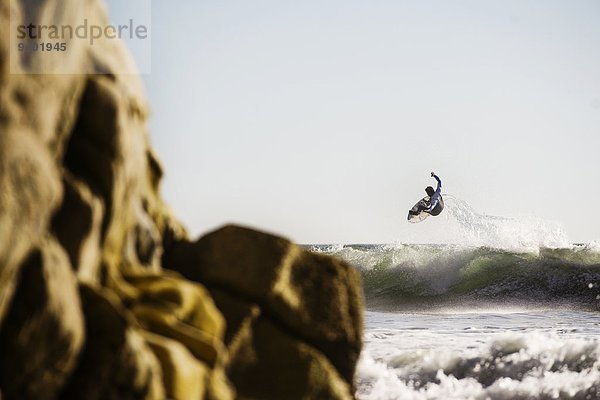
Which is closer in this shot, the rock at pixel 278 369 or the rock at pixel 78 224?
the rock at pixel 78 224

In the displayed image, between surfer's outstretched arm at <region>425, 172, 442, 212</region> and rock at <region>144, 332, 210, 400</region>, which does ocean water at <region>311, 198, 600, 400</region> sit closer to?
surfer's outstretched arm at <region>425, 172, 442, 212</region>

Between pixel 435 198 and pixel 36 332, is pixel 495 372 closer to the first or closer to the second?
pixel 36 332

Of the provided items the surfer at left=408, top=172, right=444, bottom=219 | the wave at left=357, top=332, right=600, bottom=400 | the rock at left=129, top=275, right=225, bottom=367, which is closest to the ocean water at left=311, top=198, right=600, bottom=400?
the wave at left=357, top=332, right=600, bottom=400

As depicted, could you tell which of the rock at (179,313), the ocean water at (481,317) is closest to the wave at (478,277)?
the ocean water at (481,317)

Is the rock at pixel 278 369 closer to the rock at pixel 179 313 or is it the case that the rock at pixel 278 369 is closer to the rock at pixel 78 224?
the rock at pixel 179 313

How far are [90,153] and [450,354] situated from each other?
804 cm

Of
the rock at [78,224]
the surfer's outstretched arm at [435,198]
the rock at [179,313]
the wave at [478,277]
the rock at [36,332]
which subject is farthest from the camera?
the wave at [478,277]

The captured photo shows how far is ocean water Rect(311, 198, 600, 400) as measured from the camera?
10172 millimetres

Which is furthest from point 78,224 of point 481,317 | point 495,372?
point 481,317

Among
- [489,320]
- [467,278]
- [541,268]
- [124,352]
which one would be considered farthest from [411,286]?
[124,352]

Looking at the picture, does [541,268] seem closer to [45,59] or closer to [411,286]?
[411,286]

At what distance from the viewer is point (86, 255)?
14.0 feet

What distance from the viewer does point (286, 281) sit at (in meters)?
5.64

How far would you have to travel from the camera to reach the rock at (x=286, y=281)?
554 cm
